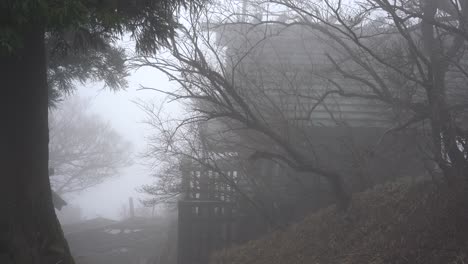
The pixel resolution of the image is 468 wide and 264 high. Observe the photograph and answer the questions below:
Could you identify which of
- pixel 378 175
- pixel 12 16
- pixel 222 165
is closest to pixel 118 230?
pixel 222 165

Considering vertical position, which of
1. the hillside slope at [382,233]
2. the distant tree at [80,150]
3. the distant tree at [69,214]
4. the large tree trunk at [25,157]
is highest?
the distant tree at [80,150]

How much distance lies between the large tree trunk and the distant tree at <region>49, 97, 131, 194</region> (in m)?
32.1

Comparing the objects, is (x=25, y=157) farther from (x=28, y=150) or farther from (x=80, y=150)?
(x=80, y=150)

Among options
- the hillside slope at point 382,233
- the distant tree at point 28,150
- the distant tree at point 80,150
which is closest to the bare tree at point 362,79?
the hillside slope at point 382,233

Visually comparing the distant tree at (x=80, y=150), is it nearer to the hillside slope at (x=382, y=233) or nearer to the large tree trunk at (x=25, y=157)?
the hillside slope at (x=382, y=233)

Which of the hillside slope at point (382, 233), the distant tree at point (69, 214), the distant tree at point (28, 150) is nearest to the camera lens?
the distant tree at point (28, 150)

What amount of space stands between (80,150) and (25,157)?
1398 inches

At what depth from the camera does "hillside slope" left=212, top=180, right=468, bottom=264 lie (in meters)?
5.11

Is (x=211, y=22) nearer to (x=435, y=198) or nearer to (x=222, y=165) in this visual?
(x=222, y=165)

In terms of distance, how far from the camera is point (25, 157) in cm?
460

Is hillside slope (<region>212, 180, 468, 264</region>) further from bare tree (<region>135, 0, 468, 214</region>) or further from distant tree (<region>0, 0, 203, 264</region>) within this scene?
distant tree (<region>0, 0, 203, 264</region>)

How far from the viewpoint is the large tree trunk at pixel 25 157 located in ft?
14.7

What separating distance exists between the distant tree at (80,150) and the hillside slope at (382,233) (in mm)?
30455

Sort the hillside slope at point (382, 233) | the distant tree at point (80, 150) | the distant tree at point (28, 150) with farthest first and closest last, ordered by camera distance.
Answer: the distant tree at point (80, 150) → the hillside slope at point (382, 233) → the distant tree at point (28, 150)
